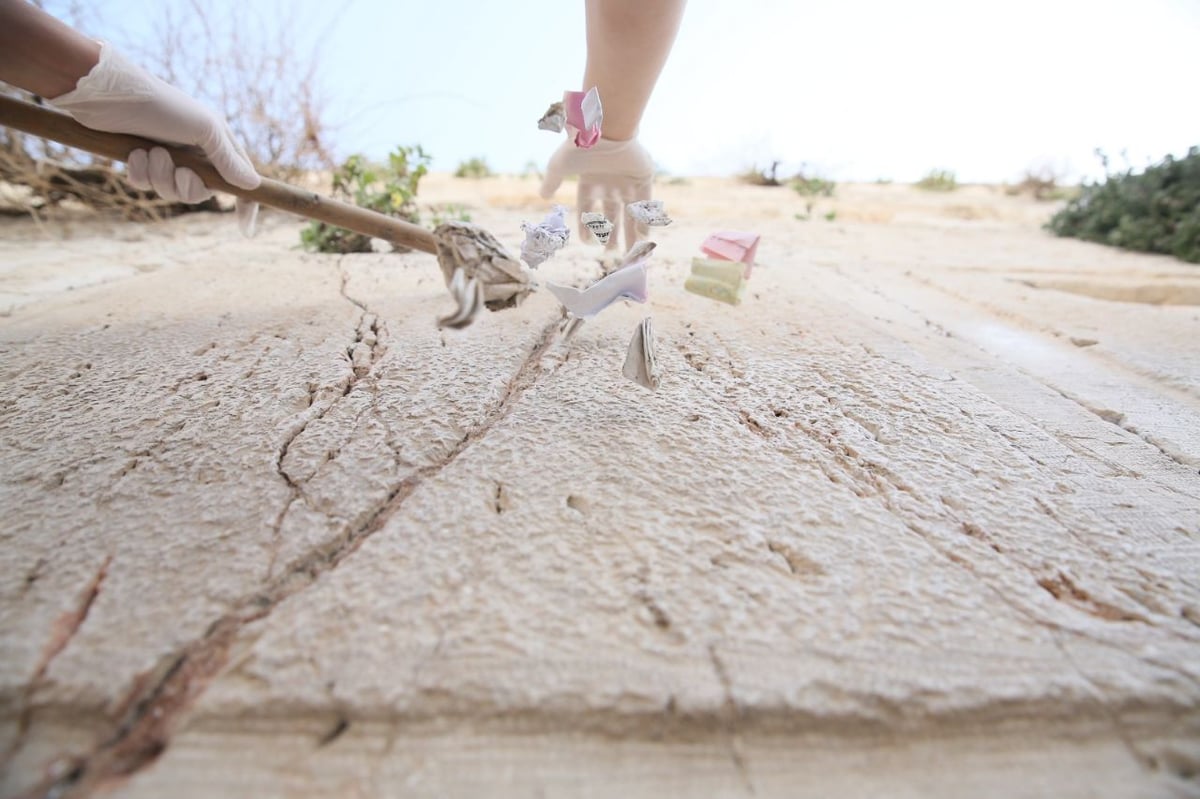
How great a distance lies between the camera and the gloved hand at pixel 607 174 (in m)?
1.59

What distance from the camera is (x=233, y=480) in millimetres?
749

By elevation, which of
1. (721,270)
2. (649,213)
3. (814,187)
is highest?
(814,187)

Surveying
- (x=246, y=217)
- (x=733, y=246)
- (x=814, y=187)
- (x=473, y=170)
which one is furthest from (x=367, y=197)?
(x=814, y=187)

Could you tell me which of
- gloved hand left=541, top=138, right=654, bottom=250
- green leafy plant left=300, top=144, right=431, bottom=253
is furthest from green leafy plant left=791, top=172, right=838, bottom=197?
gloved hand left=541, top=138, right=654, bottom=250

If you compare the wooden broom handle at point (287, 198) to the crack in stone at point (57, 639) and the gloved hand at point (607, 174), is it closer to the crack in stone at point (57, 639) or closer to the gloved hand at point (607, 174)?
the gloved hand at point (607, 174)

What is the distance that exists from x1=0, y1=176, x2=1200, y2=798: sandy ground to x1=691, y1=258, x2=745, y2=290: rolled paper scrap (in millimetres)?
243

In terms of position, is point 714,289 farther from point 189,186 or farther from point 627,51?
point 189,186

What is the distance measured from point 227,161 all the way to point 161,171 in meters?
0.14

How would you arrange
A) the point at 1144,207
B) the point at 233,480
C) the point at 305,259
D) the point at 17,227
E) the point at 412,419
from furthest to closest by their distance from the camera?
the point at 1144,207 < the point at 17,227 < the point at 305,259 < the point at 412,419 < the point at 233,480

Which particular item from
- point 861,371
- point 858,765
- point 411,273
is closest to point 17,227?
point 411,273

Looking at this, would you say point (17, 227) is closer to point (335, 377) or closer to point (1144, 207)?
point (335, 377)

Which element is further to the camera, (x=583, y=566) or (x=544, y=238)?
(x=544, y=238)

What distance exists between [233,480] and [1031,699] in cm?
89

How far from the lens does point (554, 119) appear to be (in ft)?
3.78
